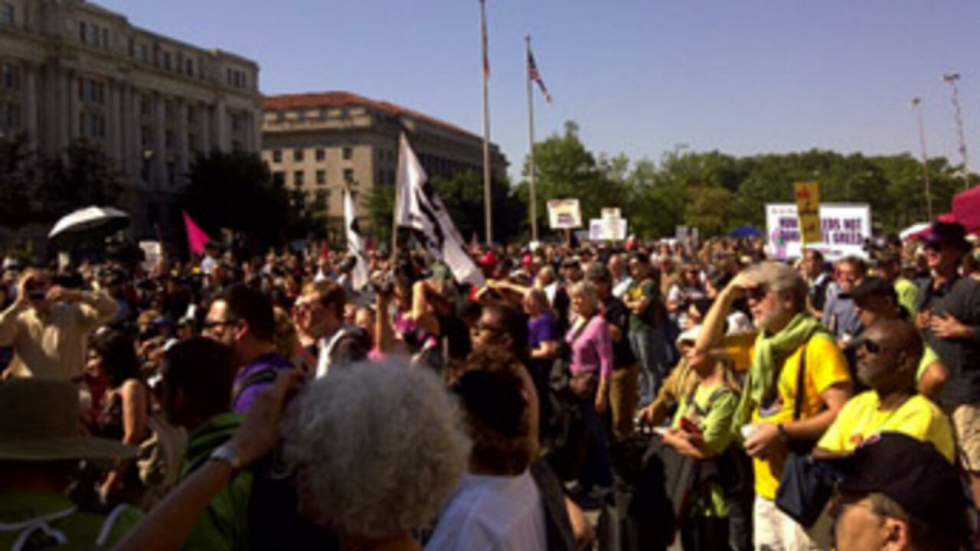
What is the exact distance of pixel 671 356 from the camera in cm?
1347

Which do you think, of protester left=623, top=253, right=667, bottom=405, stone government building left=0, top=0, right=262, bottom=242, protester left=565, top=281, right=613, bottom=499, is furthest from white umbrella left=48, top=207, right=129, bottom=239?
stone government building left=0, top=0, right=262, bottom=242

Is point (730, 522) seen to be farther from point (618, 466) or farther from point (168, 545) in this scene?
point (168, 545)

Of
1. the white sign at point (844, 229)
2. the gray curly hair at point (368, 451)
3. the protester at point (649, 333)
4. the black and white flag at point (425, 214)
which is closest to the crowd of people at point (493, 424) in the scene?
the gray curly hair at point (368, 451)

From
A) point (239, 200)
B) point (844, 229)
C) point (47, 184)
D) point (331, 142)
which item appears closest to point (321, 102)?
point (331, 142)

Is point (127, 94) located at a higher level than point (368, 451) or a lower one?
higher

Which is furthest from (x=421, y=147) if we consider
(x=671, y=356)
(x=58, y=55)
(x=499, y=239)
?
(x=671, y=356)

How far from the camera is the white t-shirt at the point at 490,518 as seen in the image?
8.71ft

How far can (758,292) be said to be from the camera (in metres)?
4.75

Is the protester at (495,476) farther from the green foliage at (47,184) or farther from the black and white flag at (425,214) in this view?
the green foliage at (47,184)

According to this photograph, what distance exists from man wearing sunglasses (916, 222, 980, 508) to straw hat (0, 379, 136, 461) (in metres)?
5.30

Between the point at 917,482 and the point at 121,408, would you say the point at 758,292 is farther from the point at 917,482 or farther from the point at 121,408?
Answer: the point at 121,408

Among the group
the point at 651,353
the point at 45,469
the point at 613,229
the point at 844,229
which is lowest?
the point at 651,353

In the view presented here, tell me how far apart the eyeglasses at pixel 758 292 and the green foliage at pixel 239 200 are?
7714 centimetres

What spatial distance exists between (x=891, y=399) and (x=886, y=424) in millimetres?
134
